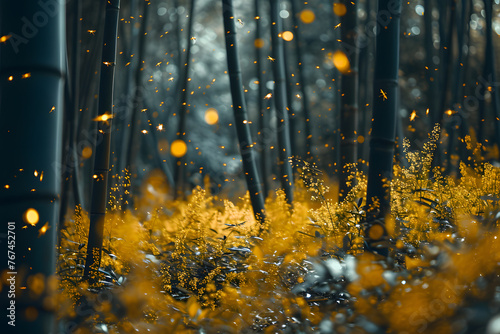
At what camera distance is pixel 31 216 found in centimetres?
125

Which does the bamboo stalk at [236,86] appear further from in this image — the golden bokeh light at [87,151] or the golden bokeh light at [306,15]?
the golden bokeh light at [306,15]

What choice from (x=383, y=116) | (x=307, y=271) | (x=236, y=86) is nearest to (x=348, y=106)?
(x=236, y=86)

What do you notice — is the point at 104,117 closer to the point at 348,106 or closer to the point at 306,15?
the point at 348,106

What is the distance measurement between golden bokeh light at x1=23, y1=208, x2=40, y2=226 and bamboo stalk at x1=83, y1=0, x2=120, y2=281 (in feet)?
6.18

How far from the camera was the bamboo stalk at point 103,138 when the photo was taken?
311 centimetres

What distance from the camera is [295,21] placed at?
6938mm

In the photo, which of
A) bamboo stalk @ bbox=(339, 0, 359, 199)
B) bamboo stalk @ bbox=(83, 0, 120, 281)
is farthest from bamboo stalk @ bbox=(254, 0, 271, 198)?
bamboo stalk @ bbox=(83, 0, 120, 281)

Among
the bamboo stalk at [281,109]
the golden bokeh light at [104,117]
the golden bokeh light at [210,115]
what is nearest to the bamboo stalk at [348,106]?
the bamboo stalk at [281,109]

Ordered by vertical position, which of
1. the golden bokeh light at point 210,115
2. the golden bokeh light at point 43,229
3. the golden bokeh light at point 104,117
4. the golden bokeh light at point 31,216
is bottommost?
the golden bokeh light at point 43,229

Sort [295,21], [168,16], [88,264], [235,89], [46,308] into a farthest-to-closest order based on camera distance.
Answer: [168,16] < [295,21] < [235,89] < [88,264] < [46,308]

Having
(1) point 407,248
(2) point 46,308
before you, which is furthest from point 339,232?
(2) point 46,308

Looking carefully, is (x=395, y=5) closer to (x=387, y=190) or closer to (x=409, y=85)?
(x=387, y=190)

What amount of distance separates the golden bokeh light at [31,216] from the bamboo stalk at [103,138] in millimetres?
1885

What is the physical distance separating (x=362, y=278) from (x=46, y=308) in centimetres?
105
